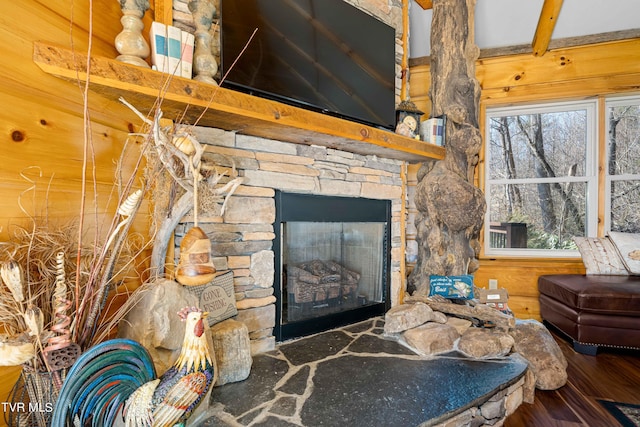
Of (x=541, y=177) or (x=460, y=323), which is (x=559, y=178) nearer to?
(x=541, y=177)

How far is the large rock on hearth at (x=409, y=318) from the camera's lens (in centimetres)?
208

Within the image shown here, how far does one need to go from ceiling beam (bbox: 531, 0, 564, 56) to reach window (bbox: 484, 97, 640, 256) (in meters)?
0.56

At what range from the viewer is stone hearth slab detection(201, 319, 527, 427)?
1.30 m

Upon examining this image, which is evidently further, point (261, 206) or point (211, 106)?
point (261, 206)

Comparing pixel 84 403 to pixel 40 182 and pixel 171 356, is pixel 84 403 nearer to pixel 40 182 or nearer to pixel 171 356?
pixel 171 356

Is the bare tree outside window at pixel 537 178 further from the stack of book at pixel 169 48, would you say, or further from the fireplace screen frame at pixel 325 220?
the stack of book at pixel 169 48

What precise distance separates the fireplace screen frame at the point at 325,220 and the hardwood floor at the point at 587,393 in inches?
42.6

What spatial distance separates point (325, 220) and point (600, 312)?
2.19 metres

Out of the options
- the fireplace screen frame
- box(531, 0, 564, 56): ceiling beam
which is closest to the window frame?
box(531, 0, 564, 56): ceiling beam

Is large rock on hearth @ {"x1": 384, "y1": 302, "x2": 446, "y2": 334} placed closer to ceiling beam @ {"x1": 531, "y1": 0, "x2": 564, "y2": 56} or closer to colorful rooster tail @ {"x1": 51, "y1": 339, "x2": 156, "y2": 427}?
colorful rooster tail @ {"x1": 51, "y1": 339, "x2": 156, "y2": 427}

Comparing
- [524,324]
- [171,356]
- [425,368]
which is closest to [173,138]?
[171,356]

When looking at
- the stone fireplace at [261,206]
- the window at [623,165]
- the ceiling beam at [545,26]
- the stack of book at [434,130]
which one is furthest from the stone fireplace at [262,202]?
the window at [623,165]

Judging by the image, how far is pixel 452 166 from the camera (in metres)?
2.60

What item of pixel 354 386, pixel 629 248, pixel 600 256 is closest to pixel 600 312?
pixel 600 256
